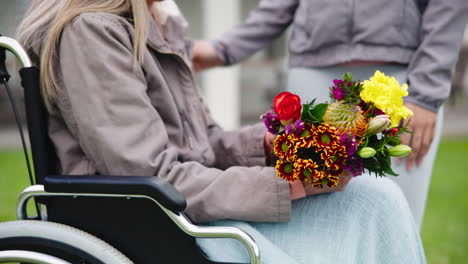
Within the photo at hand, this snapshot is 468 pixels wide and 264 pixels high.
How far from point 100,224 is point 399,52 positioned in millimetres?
1188

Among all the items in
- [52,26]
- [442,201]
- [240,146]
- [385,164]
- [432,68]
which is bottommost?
[442,201]

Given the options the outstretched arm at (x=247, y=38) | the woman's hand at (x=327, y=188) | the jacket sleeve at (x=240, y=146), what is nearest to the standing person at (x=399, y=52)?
the outstretched arm at (x=247, y=38)

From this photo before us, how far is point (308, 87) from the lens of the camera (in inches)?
78.4

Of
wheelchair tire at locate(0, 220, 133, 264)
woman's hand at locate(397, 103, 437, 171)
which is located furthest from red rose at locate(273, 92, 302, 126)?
woman's hand at locate(397, 103, 437, 171)

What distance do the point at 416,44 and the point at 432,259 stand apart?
5.84 ft

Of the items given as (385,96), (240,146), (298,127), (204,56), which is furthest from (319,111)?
(204,56)

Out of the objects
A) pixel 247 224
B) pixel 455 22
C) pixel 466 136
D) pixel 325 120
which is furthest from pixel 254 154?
pixel 466 136

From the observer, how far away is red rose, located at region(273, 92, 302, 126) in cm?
123

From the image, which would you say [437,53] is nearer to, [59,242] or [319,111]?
[319,111]

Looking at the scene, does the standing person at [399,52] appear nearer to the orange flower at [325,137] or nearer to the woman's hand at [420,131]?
the woman's hand at [420,131]

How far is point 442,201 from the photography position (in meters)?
4.42

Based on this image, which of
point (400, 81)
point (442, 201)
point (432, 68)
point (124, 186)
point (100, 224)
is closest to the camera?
point (124, 186)

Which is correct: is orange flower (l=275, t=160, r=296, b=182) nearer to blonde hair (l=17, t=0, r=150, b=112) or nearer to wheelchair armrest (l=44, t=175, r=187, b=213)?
wheelchair armrest (l=44, t=175, r=187, b=213)

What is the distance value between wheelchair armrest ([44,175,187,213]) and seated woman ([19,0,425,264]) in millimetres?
85
